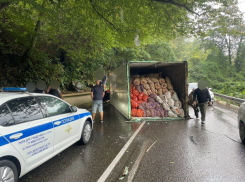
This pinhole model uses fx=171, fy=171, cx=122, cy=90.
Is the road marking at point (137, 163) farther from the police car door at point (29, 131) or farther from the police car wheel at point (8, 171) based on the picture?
the police car wheel at point (8, 171)

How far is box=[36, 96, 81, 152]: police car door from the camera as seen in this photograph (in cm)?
361

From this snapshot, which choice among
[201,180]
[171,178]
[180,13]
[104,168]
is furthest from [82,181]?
[180,13]

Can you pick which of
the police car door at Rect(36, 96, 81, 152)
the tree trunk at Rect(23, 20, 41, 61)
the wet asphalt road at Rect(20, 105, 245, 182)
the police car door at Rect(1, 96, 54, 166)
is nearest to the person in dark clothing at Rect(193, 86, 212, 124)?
the wet asphalt road at Rect(20, 105, 245, 182)

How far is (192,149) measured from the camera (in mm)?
4531

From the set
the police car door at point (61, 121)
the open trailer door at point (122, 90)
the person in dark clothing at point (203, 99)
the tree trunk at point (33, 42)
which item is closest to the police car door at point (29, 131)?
the police car door at point (61, 121)

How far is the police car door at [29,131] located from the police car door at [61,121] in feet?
0.60

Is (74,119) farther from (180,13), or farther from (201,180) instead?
(180,13)

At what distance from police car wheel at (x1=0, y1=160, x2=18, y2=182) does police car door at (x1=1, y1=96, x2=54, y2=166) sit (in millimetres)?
221

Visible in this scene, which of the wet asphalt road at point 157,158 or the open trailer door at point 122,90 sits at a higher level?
the open trailer door at point 122,90

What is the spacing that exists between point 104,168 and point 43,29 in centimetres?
1076

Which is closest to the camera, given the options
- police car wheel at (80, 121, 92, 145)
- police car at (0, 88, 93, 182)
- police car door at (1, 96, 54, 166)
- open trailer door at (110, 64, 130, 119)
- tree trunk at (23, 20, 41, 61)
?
police car at (0, 88, 93, 182)

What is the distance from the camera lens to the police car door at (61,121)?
3.61 m

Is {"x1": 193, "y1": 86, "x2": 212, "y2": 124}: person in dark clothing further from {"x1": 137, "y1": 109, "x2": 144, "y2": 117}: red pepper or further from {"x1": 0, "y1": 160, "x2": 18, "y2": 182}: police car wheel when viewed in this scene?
{"x1": 0, "y1": 160, "x2": 18, "y2": 182}: police car wheel

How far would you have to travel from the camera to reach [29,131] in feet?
9.51
